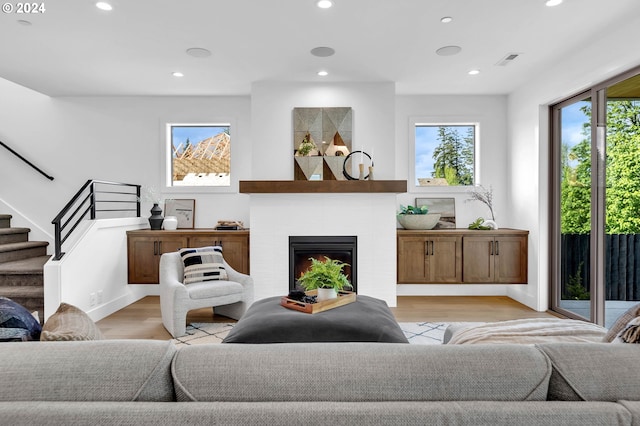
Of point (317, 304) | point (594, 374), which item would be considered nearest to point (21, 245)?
point (317, 304)

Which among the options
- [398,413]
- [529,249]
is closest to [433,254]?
[529,249]

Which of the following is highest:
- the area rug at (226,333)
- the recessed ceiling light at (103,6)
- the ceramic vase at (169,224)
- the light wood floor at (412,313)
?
the recessed ceiling light at (103,6)

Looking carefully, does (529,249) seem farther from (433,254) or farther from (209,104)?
(209,104)

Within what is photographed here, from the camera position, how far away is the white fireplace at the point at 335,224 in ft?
14.5

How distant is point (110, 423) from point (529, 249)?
15.8 ft

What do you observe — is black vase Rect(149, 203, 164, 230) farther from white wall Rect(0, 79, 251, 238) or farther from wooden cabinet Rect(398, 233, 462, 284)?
wooden cabinet Rect(398, 233, 462, 284)

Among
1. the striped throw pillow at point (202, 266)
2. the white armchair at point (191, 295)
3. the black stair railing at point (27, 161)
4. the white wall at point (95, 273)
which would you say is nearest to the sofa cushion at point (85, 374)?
the white armchair at point (191, 295)

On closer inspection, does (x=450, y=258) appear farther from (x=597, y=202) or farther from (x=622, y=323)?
(x=622, y=323)

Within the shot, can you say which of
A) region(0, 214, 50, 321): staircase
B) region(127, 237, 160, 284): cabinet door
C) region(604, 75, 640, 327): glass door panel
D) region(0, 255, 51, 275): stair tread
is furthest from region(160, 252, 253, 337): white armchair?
region(604, 75, 640, 327): glass door panel

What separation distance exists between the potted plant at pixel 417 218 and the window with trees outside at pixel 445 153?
60 centimetres

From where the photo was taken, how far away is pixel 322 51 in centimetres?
368

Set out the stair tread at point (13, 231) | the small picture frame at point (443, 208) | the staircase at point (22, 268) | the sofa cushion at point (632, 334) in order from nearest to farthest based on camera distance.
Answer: the sofa cushion at point (632, 334) < the staircase at point (22, 268) < the stair tread at point (13, 231) < the small picture frame at point (443, 208)

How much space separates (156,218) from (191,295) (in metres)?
1.77

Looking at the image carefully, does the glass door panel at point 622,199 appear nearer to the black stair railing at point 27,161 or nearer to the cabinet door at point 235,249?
the cabinet door at point 235,249
